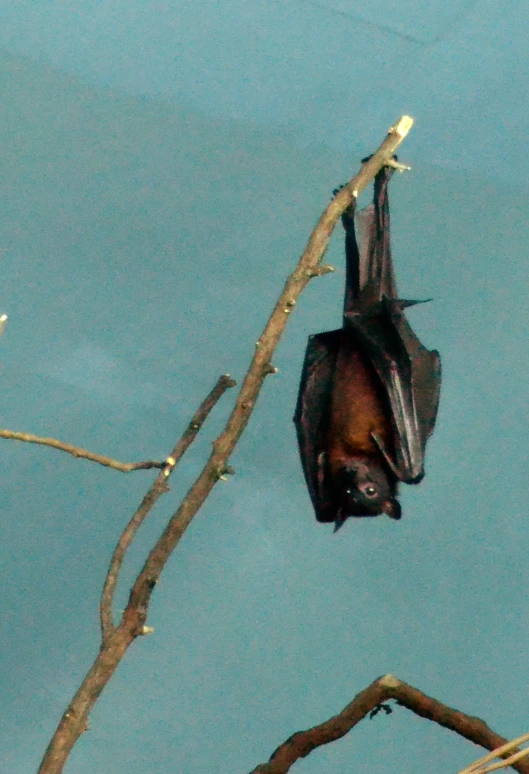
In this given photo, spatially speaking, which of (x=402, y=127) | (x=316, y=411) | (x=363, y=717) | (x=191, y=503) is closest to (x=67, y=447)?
(x=191, y=503)

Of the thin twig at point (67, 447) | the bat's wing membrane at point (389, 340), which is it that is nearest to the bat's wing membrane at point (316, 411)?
the bat's wing membrane at point (389, 340)

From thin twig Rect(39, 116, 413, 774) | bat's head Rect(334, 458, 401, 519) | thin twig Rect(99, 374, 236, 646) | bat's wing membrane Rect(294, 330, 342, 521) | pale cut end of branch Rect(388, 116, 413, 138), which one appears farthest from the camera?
bat's wing membrane Rect(294, 330, 342, 521)

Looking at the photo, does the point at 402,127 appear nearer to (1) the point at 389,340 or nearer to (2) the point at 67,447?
(1) the point at 389,340

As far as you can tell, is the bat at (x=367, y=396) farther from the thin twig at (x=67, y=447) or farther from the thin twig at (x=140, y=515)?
the thin twig at (x=67, y=447)

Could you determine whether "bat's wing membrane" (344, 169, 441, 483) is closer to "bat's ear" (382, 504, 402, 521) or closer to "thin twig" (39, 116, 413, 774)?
"bat's ear" (382, 504, 402, 521)

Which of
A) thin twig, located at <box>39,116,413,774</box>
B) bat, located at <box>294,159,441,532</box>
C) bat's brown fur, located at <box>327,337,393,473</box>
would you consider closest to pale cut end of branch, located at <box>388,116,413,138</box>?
thin twig, located at <box>39,116,413,774</box>

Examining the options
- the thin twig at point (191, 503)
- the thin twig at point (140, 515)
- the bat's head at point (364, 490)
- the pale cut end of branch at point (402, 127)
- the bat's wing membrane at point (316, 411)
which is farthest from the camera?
the bat's wing membrane at point (316, 411)

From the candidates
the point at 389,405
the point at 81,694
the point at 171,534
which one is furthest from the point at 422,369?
the point at 81,694
